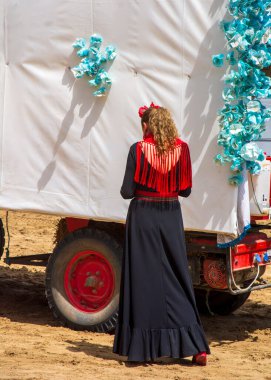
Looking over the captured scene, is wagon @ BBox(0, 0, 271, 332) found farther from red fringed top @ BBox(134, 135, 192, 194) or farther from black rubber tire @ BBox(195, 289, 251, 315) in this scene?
black rubber tire @ BBox(195, 289, 251, 315)

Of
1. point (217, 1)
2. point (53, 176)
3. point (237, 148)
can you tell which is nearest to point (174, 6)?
point (217, 1)

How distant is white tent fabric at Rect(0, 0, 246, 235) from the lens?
8.23m

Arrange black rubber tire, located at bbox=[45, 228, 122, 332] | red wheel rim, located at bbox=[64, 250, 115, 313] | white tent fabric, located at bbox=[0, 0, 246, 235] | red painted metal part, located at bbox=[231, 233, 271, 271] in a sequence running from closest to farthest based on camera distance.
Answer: white tent fabric, located at bbox=[0, 0, 246, 235], red painted metal part, located at bbox=[231, 233, 271, 271], black rubber tire, located at bbox=[45, 228, 122, 332], red wheel rim, located at bbox=[64, 250, 115, 313]

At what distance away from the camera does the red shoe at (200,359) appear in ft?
25.0

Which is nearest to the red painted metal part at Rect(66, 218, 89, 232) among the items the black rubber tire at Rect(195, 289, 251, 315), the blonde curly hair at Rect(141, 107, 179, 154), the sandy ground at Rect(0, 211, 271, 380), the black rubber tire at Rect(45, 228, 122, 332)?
the black rubber tire at Rect(45, 228, 122, 332)

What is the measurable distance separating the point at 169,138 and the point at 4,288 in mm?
4146

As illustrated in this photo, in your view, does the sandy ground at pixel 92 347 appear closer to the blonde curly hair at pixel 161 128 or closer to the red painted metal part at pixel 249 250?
the red painted metal part at pixel 249 250

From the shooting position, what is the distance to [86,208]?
879cm

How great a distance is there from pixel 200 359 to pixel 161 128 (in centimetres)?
173

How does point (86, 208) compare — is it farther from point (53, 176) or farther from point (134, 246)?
point (134, 246)

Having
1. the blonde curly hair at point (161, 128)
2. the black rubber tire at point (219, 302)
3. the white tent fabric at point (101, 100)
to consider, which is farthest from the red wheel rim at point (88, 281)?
the blonde curly hair at point (161, 128)

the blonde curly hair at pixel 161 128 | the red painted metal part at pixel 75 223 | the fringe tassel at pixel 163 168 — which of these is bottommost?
the red painted metal part at pixel 75 223

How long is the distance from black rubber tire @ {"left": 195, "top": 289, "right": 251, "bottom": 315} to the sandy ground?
0.11 metres

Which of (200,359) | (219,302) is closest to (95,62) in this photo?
(200,359)
